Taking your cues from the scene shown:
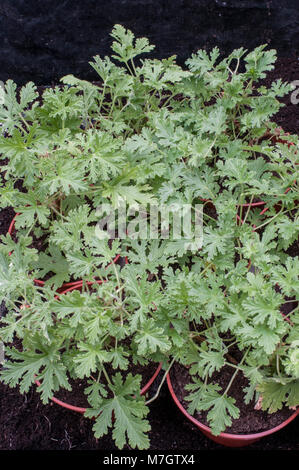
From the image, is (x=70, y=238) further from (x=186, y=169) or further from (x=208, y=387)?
(x=208, y=387)

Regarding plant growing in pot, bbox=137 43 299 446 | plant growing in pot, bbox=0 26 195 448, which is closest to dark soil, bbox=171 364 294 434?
plant growing in pot, bbox=137 43 299 446

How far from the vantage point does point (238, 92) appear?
7.10 feet

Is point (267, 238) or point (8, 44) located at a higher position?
point (8, 44)

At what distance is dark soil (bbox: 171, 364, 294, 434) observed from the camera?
185cm

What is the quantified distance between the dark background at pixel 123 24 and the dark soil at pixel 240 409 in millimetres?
1945

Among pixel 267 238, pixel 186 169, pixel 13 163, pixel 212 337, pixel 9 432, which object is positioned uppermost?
pixel 13 163

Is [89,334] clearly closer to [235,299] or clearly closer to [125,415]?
[125,415]

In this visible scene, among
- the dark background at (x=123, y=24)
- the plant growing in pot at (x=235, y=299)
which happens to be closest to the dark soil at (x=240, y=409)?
the plant growing in pot at (x=235, y=299)

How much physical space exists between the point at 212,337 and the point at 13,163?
98 cm

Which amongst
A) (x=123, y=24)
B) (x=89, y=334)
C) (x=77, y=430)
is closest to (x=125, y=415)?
(x=89, y=334)

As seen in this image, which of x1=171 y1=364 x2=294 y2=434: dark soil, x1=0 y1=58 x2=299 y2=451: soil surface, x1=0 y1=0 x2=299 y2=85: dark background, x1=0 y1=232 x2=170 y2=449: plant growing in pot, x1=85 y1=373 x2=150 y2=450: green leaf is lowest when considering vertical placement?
x1=0 y1=58 x2=299 y2=451: soil surface

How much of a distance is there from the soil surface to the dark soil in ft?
0.84

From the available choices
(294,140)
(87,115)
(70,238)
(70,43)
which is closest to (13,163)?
(70,238)

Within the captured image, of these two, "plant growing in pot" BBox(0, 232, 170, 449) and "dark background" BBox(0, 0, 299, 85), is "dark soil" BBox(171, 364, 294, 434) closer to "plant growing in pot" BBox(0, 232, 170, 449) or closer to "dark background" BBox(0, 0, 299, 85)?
"plant growing in pot" BBox(0, 232, 170, 449)
